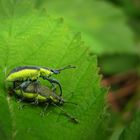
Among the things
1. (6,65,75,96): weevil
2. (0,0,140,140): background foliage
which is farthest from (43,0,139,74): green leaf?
(6,65,75,96): weevil

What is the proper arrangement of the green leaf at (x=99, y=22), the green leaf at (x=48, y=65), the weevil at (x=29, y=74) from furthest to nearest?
1. the green leaf at (x=99, y=22)
2. the weevil at (x=29, y=74)
3. the green leaf at (x=48, y=65)

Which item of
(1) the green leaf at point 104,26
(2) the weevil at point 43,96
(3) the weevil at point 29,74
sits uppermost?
(1) the green leaf at point 104,26

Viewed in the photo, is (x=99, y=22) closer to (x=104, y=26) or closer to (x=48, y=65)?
(x=104, y=26)

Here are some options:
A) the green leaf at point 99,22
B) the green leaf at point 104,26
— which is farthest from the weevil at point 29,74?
the green leaf at point 104,26

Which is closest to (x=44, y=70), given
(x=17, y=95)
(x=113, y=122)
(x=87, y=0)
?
(x=17, y=95)

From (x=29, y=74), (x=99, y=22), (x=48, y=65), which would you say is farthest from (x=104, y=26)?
(x=29, y=74)

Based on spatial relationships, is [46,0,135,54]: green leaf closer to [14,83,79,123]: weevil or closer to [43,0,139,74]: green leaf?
[43,0,139,74]: green leaf

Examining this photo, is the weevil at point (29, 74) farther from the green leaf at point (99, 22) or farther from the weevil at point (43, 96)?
the green leaf at point (99, 22)
